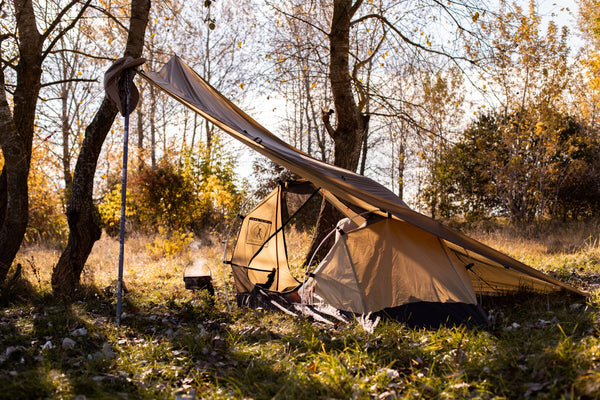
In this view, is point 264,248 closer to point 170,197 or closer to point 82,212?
point 82,212

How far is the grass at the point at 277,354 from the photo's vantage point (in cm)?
248

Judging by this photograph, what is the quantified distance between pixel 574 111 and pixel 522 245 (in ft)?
26.7

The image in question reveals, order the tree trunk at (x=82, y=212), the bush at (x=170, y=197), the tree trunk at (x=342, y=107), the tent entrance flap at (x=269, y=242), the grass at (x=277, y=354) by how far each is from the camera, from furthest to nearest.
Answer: the bush at (x=170, y=197) < the tree trunk at (x=342, y=107) < the tent entrance flap at (x=269, y=242) < the tree trunk at (x=82, y=212) < the grass at (x=277, y=354)

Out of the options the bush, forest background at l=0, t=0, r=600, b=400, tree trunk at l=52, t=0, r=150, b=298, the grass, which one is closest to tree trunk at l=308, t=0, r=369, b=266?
forest background at l=0, t=0, r=600, b=400

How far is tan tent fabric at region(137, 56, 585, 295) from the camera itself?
3.79m

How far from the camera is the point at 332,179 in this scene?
12.3ft

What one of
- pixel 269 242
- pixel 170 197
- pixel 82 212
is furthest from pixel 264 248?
pixel 170 197

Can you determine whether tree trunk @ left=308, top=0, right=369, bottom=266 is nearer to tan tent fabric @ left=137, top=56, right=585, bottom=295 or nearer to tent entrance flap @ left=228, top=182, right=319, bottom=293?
tent entrance flap @ left=228, top=182, right=319, bottom=293

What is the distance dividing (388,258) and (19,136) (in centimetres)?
413

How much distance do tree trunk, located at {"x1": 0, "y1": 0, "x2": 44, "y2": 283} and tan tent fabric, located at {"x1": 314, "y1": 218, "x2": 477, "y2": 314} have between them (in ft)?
11.1

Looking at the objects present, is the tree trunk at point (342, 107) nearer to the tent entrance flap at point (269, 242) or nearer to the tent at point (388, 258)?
the tent entrance flap at point (269, 242)

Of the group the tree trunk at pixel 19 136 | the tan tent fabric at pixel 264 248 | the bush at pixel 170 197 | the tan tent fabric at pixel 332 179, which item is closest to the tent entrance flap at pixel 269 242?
the tan tent fabric at pixel 264 248

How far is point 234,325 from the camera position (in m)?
4.02

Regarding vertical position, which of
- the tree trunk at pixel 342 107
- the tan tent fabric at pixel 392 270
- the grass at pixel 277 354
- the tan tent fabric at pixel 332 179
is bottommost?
the grass at pixel 277 354
